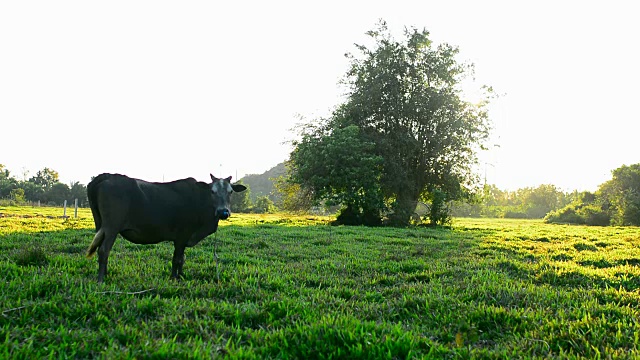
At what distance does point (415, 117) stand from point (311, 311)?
24965 mm

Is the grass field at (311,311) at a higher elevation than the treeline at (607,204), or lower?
lower

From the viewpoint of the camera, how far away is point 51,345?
3398 mm

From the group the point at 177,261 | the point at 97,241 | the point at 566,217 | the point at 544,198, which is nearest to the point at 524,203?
the point at 544,198

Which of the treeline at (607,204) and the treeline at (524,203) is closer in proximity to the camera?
the treeline at (607,204)

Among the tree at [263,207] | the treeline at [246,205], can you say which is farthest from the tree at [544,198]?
the treeline at [246,205]

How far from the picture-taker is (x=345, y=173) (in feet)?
81.6

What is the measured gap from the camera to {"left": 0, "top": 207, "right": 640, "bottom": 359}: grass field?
3.66 meters

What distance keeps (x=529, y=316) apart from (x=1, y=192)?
8891 cm

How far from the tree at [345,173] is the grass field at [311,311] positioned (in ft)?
53.0

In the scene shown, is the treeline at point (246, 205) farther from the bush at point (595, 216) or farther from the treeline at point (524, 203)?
the bush at point (595, 216)

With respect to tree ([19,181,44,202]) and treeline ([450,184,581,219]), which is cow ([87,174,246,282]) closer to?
treeline ([450,184,581,219])

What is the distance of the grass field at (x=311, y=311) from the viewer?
366cm

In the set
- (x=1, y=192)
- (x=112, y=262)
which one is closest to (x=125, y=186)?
(x=112, y=262)

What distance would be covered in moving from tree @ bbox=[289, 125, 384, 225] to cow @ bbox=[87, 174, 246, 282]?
1728 cm
